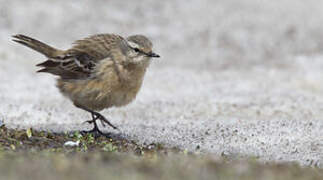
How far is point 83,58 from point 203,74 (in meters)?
5.25

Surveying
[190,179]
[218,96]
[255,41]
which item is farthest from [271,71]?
[190,179]

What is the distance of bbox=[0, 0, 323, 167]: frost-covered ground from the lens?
7891 mm

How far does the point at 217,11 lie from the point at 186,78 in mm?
2495

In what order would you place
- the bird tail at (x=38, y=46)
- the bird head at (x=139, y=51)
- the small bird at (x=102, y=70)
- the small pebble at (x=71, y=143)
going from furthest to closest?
the bird tail at (x=38, y=46) < the bird head at (x=139, y=51) < the small bird at (x=102, y=70) < the small pebble at (x=71, y=143)

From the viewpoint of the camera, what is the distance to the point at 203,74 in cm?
1288

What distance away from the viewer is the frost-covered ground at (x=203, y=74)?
311 inches

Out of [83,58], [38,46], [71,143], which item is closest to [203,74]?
[38,46]

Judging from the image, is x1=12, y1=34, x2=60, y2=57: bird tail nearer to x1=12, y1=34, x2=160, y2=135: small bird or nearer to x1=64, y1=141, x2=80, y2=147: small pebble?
→ x1=12, y1=34, x2=160, y2=135: small bird

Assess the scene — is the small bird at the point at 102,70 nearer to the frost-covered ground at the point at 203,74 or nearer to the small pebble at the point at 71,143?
the frost-covered ground at the point at 203,74

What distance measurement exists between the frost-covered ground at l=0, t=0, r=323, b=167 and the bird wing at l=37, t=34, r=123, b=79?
2.73ft

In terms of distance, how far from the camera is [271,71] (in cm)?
1286

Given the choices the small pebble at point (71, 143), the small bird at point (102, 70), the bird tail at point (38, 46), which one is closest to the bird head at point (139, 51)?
the small bird at point (102, 70)

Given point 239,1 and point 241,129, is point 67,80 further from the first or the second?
point 239,1

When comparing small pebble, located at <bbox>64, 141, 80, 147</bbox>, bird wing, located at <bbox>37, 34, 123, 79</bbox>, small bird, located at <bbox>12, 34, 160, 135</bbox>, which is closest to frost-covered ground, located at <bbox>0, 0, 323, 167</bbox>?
A: small bird, located at <bbox>12, 34, 160, 135</bbox>
